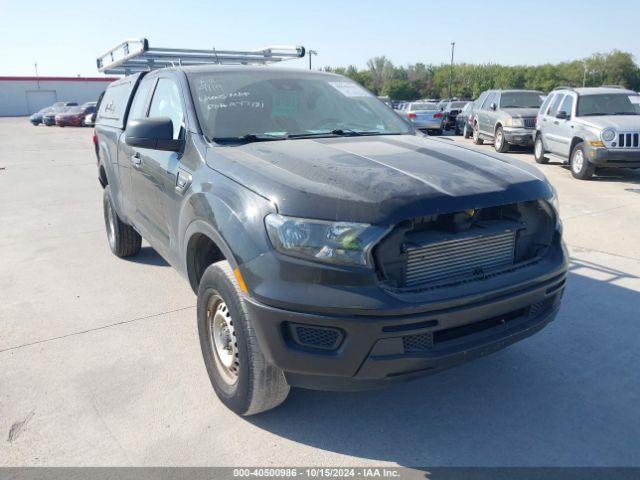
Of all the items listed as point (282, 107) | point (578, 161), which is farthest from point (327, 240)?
point (578, 161)

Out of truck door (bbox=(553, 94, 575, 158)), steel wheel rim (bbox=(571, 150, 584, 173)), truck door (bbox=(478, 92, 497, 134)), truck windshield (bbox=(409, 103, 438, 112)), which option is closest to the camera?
steel wheel rim (bbox=(571, 150, 584, 173))

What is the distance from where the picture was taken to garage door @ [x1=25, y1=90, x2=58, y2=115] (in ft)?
202

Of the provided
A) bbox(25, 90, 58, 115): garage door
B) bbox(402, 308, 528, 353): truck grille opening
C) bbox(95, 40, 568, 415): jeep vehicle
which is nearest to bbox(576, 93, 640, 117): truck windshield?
bbox(95, 40, 568, 415): jeep vehicle

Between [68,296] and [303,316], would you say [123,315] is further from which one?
[303,316]

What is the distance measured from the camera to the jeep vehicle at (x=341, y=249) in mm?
2301

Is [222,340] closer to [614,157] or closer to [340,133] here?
[340,133]

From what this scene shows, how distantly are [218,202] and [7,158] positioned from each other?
55.1 ft

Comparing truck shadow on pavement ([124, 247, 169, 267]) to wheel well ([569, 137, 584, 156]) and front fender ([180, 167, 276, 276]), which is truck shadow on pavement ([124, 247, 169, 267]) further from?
wheel well ([569, 137, 584, 156])

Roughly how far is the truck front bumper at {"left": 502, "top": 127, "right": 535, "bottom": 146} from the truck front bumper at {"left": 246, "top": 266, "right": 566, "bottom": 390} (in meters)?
12.7

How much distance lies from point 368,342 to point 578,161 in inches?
379

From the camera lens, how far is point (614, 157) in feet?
31.7

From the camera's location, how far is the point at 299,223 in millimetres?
2350

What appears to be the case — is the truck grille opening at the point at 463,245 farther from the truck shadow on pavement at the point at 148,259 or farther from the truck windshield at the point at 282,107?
the truck shadow on pavement at the point at 148,259

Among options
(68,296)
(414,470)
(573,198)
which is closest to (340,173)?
(414,470)
